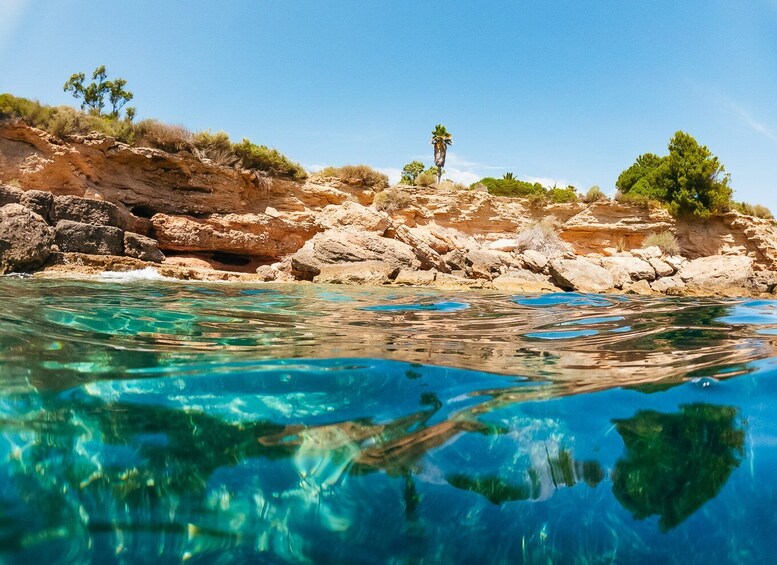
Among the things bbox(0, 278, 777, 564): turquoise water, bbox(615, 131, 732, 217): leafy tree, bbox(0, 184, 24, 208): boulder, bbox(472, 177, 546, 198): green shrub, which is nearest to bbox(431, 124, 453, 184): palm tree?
bbox(472, 177, 546, 198): green shrub

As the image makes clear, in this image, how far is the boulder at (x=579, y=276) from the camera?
43.6 feet

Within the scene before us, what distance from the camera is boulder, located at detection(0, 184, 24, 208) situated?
37.0ft

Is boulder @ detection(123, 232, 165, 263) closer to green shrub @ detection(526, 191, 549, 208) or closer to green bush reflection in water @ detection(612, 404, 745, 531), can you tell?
green bush reflection in water @ detection(612, 404, 745, 531)

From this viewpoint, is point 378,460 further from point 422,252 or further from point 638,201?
point 638,201

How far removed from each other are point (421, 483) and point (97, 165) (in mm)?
16985

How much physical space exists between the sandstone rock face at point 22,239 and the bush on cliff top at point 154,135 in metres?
5.02

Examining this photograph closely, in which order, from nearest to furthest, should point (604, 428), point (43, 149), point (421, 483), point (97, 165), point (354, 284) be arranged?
point (421, 483) < point (604, 428) < point (354, 284) < point (43, 149) < point (97, 165)

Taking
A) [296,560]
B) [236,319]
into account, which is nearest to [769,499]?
[296,560]

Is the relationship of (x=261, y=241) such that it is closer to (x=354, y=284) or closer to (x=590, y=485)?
(x=354, y=284)

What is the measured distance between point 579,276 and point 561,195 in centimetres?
1075

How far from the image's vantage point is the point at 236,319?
3.73 metres

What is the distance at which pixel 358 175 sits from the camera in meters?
20.0

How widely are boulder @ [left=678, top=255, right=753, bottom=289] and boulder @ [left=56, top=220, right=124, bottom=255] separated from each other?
17.4 m

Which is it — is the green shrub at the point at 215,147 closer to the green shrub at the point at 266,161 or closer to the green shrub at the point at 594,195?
the green shrub at the point at 266,161
